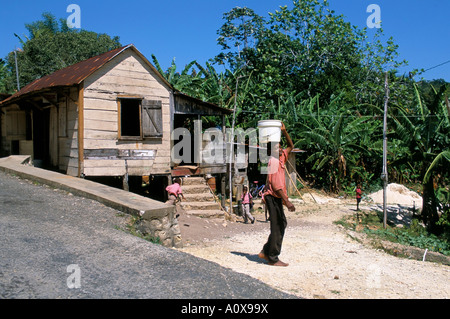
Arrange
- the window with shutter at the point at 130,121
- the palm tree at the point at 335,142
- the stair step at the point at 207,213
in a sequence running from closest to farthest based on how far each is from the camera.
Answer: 1. the stair step at the point at 207,213
2. the window with shutter at the point at 130,121
3. the palm tree at the point at 335,142

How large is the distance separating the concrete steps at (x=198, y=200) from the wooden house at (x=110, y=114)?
94 centimetres

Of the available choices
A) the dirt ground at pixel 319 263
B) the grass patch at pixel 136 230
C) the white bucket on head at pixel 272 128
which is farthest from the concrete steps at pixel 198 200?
the grass patch at pixel 136 230

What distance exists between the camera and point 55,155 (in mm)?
12867

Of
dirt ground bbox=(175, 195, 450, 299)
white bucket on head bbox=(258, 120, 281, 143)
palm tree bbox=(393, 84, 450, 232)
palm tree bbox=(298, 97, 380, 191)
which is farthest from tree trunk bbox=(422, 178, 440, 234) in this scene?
palm tree bbox=(298, 97, 380, 191)

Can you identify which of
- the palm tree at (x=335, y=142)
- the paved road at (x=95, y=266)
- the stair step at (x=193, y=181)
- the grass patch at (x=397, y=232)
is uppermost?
the palm tree at (x=335, y=142)

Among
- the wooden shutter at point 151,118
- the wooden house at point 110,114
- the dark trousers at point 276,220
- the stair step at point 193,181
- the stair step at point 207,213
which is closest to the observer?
the dark trousers at point 276,220

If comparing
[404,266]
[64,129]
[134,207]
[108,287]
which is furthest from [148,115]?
[108,287]

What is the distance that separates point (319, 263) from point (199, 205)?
6.27m

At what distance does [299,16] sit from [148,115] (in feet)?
48.3

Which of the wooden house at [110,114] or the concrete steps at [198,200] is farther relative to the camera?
the concrete steps at [198,200]

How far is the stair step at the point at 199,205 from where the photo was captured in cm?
1255

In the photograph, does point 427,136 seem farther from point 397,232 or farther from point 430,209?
point 397,232

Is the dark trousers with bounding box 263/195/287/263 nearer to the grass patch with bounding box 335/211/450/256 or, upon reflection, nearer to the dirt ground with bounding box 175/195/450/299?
the dirt ground with bounding box 175/195/450/299

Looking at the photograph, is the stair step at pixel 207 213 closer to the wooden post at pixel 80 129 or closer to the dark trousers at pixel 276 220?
the wooden post at pixel 80 129
